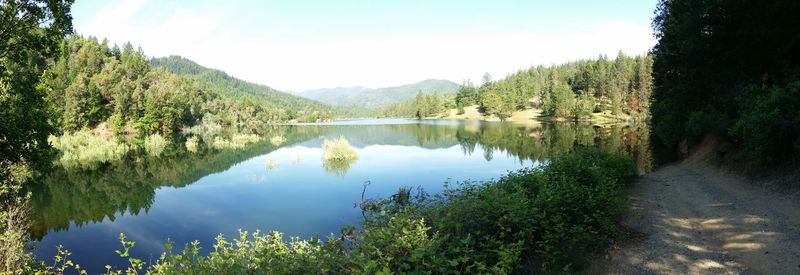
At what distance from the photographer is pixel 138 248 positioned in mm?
20375

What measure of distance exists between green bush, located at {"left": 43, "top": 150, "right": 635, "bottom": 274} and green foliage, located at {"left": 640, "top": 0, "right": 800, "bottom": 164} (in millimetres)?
7326

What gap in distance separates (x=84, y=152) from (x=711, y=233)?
66874 millimetres

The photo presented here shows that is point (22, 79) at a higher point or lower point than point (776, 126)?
higher

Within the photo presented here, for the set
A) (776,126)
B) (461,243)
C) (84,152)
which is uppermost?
(776,126)

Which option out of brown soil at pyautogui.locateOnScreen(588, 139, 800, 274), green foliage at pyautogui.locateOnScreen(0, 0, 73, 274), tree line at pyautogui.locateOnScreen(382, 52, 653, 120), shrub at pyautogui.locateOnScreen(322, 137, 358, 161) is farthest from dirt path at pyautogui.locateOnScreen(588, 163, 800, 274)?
tree line at pyautogui.locateOnScreen(382, 52, 653, 120)

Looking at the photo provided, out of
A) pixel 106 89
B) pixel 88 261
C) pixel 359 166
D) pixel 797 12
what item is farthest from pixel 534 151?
pixel 106 89

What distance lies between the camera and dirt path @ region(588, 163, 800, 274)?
9.95 m

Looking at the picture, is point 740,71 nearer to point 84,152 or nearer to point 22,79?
point 22,79

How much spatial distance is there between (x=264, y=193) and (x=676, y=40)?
30.8 meters

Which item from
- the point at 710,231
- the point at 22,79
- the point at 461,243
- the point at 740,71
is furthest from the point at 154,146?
the point at 710,231

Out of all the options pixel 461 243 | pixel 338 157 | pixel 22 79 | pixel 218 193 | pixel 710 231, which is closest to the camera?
pixel 461 243

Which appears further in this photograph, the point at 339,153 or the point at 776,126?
the point at 339,153

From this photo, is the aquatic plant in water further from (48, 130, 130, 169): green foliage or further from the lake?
(48, 130, 130, 169): green foliage

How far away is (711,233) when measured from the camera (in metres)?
12.3
